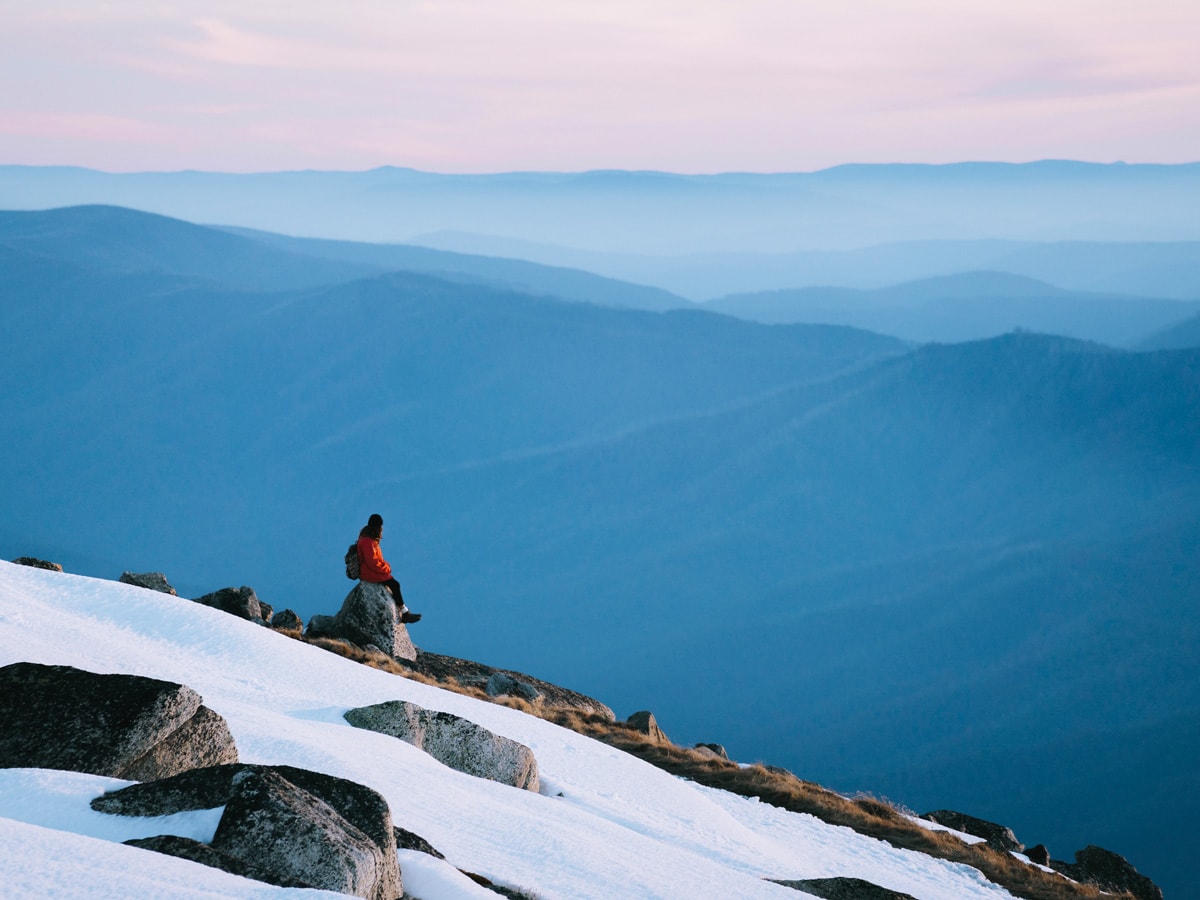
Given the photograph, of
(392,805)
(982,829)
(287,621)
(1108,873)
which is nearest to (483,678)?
(287,621)

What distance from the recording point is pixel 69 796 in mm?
5891

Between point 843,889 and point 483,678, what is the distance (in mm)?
12744

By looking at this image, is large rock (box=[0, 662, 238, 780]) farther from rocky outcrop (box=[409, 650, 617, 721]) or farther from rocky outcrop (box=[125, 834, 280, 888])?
rocky outcrop (box=[409, 650, 617, 721])

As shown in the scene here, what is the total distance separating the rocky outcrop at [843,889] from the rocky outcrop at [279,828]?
509 centimetres

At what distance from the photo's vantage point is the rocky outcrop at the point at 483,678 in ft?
67.3

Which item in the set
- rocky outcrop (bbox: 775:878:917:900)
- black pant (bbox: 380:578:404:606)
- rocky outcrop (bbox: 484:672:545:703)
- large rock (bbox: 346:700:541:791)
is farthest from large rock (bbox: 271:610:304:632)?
rocky outcrop (bbox: 775:878:917:900)

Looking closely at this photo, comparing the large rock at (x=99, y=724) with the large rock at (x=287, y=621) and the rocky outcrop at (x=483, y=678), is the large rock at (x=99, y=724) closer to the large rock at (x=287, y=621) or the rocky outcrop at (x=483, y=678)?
the rocky outcrop at (x=483, y=678)

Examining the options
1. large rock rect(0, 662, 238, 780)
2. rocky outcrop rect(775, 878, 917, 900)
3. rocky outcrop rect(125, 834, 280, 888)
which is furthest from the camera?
rocky outcrop rect(775, 878, 917, 900)

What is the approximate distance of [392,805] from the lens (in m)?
7.88

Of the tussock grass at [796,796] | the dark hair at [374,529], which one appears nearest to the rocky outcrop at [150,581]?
the tussock grass at [796,796]

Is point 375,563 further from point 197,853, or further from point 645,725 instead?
point 197,853

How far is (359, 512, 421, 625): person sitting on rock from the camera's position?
1680 cm

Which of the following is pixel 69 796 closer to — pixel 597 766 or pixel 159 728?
pixel 159 728

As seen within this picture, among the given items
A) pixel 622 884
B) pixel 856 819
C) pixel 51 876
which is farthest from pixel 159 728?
pixel 856 819
